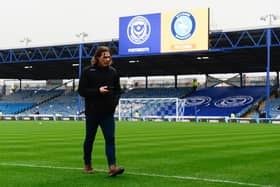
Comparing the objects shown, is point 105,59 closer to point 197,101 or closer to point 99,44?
point 99,44

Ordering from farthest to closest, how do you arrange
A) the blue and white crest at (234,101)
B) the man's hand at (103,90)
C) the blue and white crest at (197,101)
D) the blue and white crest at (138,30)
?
the blue and white crest at (197,101)
the blue and white crest at (234,101)
the blue and white crest at (138,30)
the man's hand at (103,90)

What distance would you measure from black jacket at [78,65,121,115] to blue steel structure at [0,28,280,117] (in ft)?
127

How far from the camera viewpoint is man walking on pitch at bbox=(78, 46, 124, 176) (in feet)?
28.5

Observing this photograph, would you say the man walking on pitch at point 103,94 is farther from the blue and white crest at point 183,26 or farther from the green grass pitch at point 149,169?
the blue and white crest at point 183,26

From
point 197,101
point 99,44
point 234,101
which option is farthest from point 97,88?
point 197,101

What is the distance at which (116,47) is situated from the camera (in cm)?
5794

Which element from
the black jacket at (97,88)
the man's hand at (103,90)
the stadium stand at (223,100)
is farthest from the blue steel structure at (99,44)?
the man's hand at (103,90)

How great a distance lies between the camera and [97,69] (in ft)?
28.8

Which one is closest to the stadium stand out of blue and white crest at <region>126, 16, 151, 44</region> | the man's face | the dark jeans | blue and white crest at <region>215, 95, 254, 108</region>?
blue and white crest at <region>215, 95, 254, 108</region>

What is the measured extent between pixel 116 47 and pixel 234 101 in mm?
15204

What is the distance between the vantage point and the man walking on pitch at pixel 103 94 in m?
8.68

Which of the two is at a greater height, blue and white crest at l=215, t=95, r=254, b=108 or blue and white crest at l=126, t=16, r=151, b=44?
blue and white crest at l=126, t=16, r=151, b=44

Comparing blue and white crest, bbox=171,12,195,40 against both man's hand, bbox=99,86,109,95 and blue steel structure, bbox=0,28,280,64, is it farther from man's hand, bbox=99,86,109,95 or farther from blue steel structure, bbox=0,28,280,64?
man's hand, bbox=99,86,109,95

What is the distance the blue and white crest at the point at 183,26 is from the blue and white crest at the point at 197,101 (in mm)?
16351
